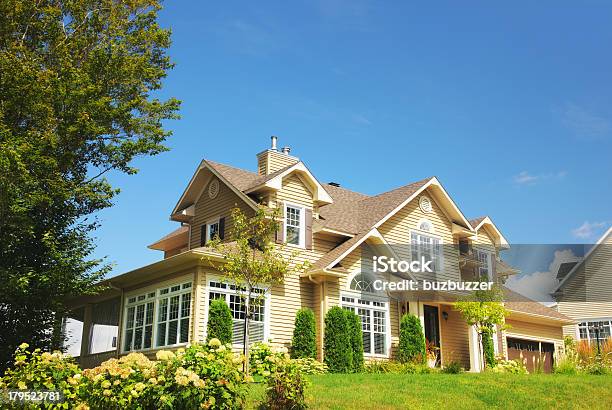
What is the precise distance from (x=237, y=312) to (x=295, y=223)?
4.27 meters

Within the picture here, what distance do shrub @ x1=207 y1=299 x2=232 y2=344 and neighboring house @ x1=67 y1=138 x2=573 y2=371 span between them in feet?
1.53

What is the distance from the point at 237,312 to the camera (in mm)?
20375

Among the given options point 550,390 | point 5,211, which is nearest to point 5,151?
point 5,211

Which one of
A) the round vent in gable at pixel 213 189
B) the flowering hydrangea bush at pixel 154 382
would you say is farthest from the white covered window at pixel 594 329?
the flowering hydrangea bush at pixel 154 382

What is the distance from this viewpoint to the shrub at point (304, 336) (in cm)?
2081

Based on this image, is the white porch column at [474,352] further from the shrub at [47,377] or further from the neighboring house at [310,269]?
the shrub at [47,377]

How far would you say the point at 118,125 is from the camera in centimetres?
2172

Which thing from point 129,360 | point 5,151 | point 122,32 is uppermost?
point 122,32

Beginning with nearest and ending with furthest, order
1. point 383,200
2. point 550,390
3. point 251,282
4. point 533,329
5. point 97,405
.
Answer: point 97,405
point 550,390
point 251,282
point 383,200
point 533,329

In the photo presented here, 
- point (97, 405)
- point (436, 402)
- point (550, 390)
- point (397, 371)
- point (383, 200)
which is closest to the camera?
point (97, 405)

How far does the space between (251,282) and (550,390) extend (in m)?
7.86

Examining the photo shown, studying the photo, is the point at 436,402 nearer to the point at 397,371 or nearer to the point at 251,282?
the point at 251,282

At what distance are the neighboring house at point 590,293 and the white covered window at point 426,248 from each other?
8.03 m

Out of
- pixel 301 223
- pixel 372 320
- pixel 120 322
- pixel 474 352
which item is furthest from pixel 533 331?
pixel 120 322
